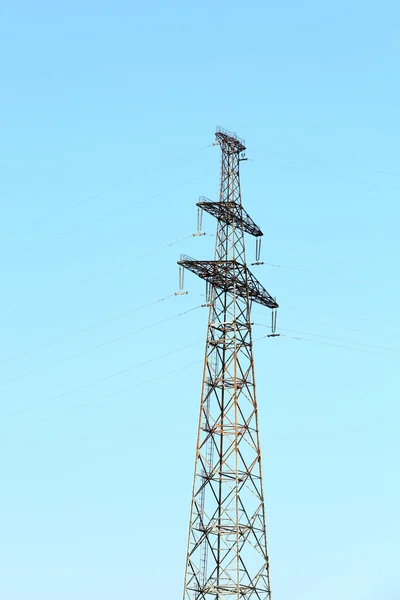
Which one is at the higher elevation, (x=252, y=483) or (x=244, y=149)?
(x=244, y=149)

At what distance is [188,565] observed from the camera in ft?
342

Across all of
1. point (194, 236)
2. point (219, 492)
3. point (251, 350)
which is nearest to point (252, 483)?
point (219, 492)

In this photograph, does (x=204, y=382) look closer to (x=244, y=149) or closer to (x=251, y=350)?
(x=251, y=350)

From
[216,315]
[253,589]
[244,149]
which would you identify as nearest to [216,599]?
[253,589]

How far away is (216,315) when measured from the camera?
10881 centimetres

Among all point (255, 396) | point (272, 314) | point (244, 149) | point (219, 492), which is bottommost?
point (219, 492)

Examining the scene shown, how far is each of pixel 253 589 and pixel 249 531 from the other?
3.86 m

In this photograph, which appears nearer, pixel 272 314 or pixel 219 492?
pixel 219 492

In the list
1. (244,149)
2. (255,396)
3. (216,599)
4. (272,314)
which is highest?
(244,149)

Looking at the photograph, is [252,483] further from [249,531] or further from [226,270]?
[226,270]

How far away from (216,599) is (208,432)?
11.3 metres

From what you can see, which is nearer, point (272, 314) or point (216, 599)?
point (216, 599)

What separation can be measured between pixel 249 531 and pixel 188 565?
15.4 feet

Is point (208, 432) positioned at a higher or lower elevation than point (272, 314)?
lower
